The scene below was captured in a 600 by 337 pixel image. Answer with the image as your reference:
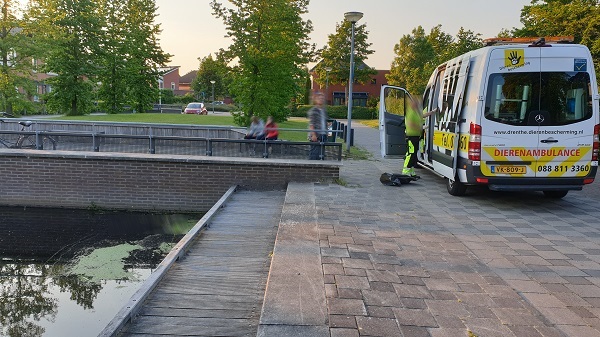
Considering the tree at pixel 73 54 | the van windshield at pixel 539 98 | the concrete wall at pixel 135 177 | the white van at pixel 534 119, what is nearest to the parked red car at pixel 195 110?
the tree at pixel 73 54

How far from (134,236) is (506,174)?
6563 mm

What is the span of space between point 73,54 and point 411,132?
954 inches

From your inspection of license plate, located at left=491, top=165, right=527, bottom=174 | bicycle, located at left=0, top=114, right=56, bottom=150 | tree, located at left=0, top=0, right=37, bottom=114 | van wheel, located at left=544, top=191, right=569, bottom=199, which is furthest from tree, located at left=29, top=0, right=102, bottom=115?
van wheel, located at left=544, top=191, right=569, bottom=199

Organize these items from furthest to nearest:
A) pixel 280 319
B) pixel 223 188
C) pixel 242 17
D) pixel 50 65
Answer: pixel 50 65, pixel 242 17, pixel 223 188, pixel 280 319

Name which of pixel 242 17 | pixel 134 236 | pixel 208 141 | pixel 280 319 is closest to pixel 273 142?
pixel 208 141

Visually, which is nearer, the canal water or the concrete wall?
the canal water

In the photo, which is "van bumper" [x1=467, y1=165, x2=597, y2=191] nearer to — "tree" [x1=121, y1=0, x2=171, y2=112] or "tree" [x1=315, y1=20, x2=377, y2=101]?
"tree" [x1=121, y1=0, x2=171, y2=112]

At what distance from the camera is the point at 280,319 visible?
325cm

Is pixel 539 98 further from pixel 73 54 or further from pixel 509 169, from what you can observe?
pixel 73 54

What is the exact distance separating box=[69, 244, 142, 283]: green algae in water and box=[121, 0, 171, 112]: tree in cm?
2704

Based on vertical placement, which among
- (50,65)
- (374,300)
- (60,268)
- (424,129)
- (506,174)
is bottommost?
(60,268)

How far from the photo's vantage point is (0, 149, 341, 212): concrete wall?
9.42 meters

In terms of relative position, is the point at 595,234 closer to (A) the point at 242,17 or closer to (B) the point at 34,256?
(B) the point at 34,256

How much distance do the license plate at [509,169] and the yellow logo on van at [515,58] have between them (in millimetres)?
1673
